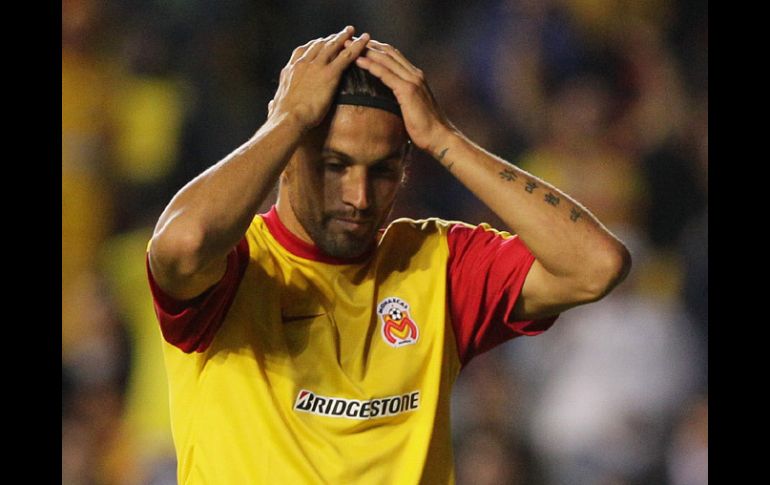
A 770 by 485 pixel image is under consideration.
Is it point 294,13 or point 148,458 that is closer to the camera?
point 148,458

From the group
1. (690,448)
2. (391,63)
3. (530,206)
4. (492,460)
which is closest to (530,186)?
(530,206)

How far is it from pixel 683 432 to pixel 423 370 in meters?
2.31

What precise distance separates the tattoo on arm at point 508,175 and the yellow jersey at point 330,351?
0.21 m

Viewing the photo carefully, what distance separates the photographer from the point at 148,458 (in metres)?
4.34

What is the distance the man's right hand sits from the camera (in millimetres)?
2434

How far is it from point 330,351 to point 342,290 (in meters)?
0.17

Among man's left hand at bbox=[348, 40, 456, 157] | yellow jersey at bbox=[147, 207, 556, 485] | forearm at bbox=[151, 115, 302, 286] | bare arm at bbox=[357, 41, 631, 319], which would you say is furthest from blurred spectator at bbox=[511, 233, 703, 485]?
forearm at bbox=[151, 115, 302, 286]

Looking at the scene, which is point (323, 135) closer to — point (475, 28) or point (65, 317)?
point (65, 317)

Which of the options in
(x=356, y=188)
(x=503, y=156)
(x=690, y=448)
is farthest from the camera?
(x=503, y=156)

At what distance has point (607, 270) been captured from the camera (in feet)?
8.21

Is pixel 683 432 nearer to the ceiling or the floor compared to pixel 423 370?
nearer to the floor

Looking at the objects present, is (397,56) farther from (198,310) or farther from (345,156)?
(198,310)

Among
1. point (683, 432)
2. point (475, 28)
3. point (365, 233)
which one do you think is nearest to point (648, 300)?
point (683, 432)

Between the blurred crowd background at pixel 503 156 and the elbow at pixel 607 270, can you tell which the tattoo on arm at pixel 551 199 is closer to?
the elbow at pixel 607 270
